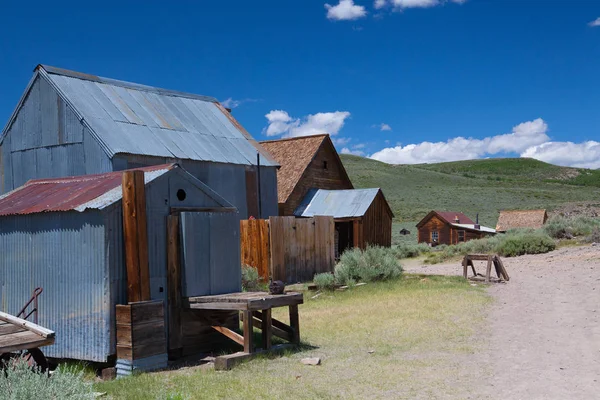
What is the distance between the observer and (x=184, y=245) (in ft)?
29.6

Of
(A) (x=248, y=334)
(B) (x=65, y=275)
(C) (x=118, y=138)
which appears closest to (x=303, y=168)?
(C) (x=118, y=138)

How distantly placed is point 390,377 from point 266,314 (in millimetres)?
2308

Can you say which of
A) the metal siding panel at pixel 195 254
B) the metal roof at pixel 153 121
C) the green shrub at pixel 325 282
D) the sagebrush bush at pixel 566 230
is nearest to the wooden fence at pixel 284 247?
the green shrub at pixel 325 282

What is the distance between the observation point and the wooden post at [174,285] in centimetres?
895

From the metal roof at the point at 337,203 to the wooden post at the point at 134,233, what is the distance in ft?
55.9

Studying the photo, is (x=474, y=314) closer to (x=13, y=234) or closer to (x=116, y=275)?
(x=116, y=275)

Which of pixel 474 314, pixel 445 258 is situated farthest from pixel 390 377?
pixel 445 258

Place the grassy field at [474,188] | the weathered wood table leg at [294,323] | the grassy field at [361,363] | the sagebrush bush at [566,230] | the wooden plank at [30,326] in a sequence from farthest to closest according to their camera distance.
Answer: the grassy field at [474,188]
the sagebrush bush at [566,230]
the weathered wood table leg at [294,323]
the grassy field at [361,363]
the wooden plank at [30,326]

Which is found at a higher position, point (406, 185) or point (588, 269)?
point (406, 185)

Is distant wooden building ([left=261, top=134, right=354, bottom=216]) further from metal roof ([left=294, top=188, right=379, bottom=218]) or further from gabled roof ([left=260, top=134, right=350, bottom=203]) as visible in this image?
metal roof ([left=294, top=188, right=379, bottom=218])

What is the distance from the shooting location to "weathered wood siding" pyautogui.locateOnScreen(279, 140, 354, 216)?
88.2 ft

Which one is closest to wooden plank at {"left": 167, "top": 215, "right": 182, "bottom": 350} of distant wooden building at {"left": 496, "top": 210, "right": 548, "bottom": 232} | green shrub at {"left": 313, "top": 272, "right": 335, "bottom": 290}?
green shrub at {"left": 313, "top": 272, "right": 335, "bottom": 290}

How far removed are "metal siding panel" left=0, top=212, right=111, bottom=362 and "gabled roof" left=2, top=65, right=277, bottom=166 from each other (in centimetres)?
807

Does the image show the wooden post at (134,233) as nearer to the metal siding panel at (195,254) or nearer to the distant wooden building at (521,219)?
the metal siding panel at (195,254)
